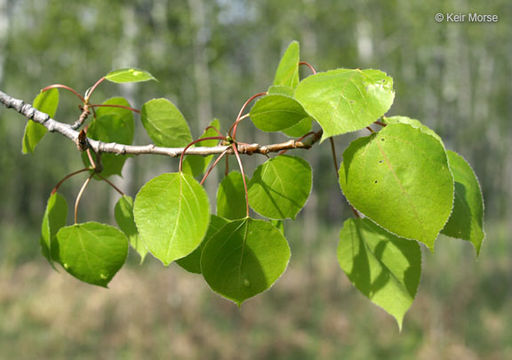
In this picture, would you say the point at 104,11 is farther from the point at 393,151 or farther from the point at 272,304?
the point at 393,151

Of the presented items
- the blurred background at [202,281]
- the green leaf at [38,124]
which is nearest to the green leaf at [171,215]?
the green leaf at [38,124]

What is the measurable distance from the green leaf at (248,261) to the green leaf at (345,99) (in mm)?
108

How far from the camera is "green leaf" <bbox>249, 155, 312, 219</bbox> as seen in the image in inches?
16.2

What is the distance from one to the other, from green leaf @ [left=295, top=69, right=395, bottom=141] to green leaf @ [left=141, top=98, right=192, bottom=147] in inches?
7.3

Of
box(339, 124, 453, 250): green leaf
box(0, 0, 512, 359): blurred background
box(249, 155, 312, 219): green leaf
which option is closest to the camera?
box(339, 124, 453, 250): green leaf

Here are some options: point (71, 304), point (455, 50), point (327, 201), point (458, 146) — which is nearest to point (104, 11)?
point (71, 304)

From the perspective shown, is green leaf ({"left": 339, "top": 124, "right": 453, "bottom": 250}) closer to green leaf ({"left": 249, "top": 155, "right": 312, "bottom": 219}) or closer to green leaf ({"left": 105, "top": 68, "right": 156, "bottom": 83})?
green leaf ({"left": 249, "top": 155, "right": 312, "bottom": 219})

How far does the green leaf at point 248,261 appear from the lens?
0.35 metres

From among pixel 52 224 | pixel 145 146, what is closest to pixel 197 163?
pixel 145 146

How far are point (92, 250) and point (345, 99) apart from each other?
30cm

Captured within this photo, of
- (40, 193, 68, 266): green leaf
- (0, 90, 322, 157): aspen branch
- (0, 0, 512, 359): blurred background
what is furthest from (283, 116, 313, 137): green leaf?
(0, 0, 512, 359): blurred background

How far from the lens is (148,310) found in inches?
183

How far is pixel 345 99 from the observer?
1.06 feet

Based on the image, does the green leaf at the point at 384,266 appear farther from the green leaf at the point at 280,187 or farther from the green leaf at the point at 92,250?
the green leaf at the point at 92,250
